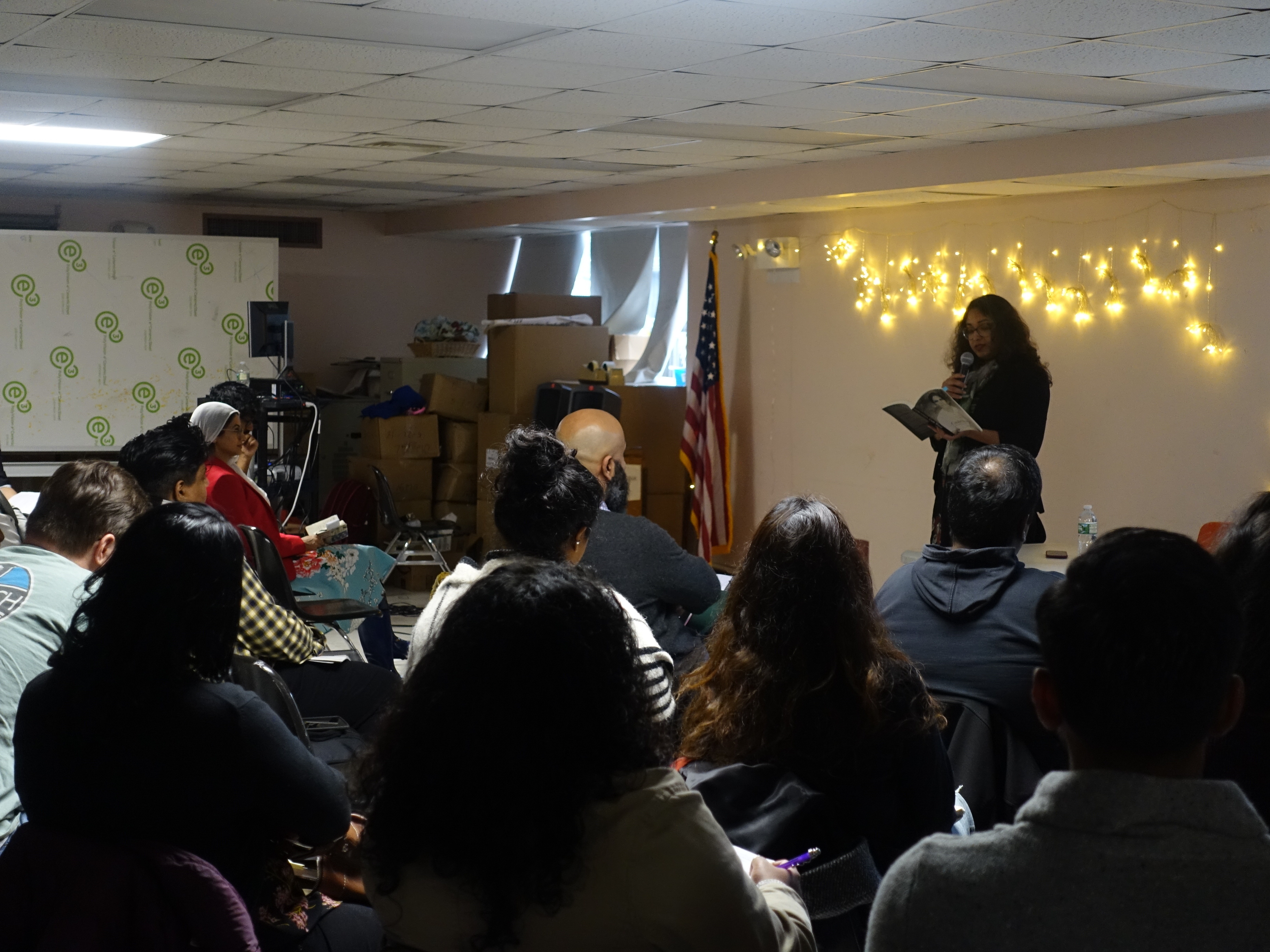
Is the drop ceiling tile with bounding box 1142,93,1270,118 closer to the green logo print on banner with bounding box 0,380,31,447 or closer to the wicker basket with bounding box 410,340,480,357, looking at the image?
the wicker basket with bounding box 410,340,480,357

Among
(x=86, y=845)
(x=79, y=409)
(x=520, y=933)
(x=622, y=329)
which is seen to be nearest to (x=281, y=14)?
(x=86, y=845)

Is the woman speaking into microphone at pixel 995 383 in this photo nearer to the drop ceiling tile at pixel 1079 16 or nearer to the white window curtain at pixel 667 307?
the drop ceiling tile at pixel 1079 16

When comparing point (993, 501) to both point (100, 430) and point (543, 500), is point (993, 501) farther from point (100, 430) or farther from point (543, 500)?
point (100, 430)

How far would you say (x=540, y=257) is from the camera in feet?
33.8

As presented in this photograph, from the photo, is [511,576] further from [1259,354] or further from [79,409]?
[79,409]

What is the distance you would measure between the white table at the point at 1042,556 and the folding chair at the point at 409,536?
3672 mm

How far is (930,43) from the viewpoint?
134 inches

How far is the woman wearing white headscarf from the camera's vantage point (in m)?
4.43

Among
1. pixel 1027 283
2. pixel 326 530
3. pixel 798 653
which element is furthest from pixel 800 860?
pixel 1027 283

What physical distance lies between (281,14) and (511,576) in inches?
93.2

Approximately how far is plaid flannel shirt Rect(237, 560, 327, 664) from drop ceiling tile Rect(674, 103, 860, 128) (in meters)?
2.41

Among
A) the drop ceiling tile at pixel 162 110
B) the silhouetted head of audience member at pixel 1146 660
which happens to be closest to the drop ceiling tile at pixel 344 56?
the drop ceiling tile at pixel 162 110

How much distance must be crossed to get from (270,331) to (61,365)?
4.09 ft

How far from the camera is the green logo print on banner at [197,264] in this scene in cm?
777
